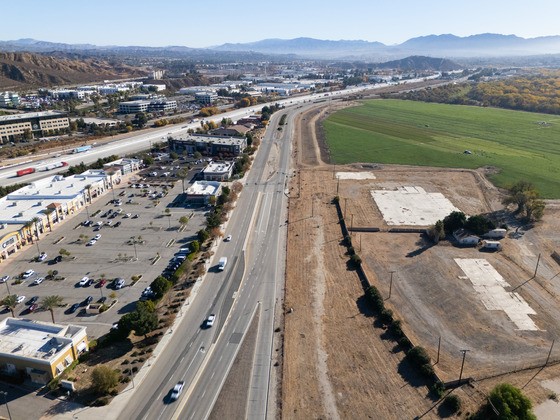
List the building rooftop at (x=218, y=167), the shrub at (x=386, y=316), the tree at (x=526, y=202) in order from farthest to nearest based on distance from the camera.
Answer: the building rooftop at (x=218, y=167) < the tree at (x=526, y=202) < the shrub at (x=386, y=316)

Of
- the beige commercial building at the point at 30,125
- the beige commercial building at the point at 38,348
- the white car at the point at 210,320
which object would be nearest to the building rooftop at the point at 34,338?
the beige commercial building at the point at 38,348

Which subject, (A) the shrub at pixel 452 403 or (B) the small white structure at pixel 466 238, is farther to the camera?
(B) the small white structure at pixel 466 238

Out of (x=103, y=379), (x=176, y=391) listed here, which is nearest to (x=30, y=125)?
(x=103, y=379)

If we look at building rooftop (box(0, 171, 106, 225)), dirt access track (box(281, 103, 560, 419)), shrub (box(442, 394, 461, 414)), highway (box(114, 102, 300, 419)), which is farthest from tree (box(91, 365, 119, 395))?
building rooftop (box(0, 171, 106, 225))

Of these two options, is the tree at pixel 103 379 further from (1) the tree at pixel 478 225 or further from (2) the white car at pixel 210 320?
(1) the tree at pixel 478 225

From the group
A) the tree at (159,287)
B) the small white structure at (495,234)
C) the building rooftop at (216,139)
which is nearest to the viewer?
the tree at (159,287)

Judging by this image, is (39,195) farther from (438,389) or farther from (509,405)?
(509,405)
